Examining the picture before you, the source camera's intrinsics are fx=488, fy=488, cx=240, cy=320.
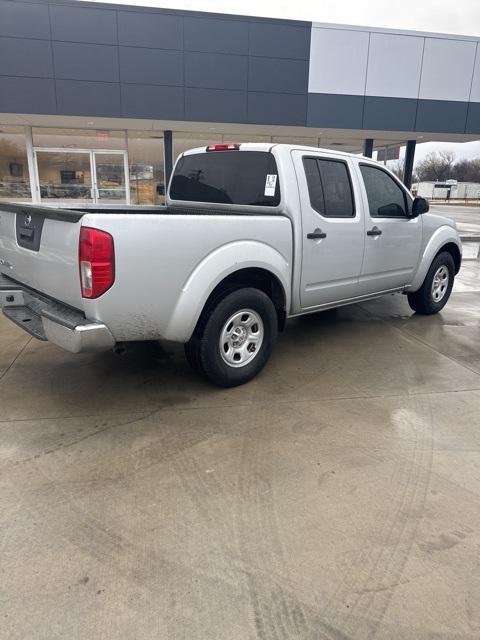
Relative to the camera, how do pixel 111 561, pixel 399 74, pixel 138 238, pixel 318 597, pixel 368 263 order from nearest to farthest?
pixel 318 597 < pixel 111 561 < pixel 138 238 < pixel 368 263 < pixel 399 74

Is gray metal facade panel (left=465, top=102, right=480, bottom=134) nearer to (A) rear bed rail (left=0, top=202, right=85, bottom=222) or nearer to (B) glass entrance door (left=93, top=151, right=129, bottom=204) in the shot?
(B) glass entrance door (left=93, top=151, right=129, bottom=204)

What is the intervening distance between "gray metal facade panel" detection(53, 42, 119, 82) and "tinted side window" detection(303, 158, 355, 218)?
11.0 metres

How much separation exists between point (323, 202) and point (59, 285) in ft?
8.48

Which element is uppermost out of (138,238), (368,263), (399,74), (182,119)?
(399,74)

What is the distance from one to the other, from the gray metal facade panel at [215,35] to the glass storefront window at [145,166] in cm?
391

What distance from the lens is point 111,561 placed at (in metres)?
2.33

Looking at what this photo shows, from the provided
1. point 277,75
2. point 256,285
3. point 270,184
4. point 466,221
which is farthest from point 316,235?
point 466,221

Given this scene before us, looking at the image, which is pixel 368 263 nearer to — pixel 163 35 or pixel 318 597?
pixel 318 597

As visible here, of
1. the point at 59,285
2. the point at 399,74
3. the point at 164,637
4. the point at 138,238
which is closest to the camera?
the point at 164,637

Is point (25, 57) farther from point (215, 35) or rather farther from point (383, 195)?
point (383, 195)

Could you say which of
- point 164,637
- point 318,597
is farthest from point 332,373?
point 164,637

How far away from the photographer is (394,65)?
1546cm

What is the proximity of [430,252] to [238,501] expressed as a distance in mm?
4662

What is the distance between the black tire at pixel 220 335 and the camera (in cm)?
391
